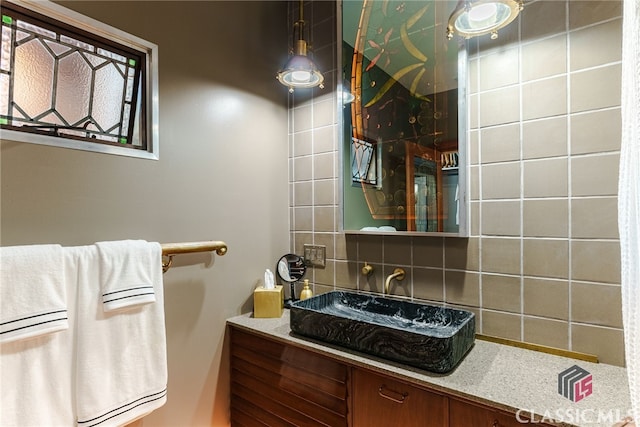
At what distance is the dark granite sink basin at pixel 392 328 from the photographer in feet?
3.38

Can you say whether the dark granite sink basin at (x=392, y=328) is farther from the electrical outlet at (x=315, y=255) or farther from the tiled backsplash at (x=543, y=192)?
the electrical outlet at (x=315, y=255)

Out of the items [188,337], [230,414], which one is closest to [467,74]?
[188,337]

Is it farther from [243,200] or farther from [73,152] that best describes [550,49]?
[73,152]

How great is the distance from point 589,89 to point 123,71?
5.84 feet

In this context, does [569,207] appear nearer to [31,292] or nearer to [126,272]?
[126,272]

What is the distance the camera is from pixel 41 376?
3.07 ft

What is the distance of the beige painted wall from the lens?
109cm

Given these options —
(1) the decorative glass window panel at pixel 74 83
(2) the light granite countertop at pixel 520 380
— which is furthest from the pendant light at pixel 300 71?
(2) the light granite countertop at pixel 520 380

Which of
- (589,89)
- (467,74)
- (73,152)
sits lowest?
(73,152)

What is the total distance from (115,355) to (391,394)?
949 millimetres

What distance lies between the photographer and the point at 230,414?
Answer: 5.22 ft

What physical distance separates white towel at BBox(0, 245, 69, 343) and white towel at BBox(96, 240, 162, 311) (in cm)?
11

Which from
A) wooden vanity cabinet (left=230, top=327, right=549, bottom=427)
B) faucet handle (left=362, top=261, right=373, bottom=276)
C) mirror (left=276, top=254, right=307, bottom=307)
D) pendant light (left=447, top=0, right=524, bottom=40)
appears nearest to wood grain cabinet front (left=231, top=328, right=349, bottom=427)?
wooden vanity cabinet (left=230, top=327, right=549, bottom=427)

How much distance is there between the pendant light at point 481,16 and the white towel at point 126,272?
1.39 meters
